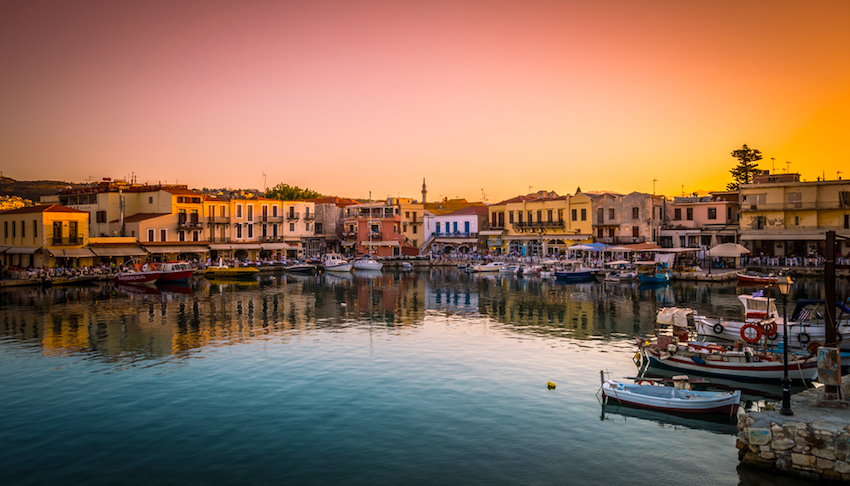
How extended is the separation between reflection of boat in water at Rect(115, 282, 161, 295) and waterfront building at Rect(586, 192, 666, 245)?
48506 millimetres

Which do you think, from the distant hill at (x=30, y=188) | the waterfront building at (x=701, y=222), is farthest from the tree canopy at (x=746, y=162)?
the distant hill at (x=30, y=188)

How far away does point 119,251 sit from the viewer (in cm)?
5812

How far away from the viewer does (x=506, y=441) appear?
1407cm

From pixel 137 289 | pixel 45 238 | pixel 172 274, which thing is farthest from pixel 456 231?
pixel 45 238

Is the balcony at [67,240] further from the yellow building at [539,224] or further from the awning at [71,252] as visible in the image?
the yellow building at [539,224]

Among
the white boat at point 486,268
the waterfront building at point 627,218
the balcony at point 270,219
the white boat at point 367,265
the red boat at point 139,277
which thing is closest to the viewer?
the red boat at point 139,277

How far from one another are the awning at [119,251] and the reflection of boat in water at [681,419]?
182ft

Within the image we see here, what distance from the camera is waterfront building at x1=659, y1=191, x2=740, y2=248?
6412 cm

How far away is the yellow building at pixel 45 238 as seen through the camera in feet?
175

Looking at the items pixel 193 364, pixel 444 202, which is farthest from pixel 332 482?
pixel 444 202

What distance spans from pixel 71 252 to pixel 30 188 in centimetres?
9247

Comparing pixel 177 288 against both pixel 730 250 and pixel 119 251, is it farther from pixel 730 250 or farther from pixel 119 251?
pixel 730 250

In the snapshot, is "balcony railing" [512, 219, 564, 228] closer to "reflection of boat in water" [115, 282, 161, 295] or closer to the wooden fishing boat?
"reflection of boat in water" [115, 282, 161, 295]

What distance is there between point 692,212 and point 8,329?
66181 mm
